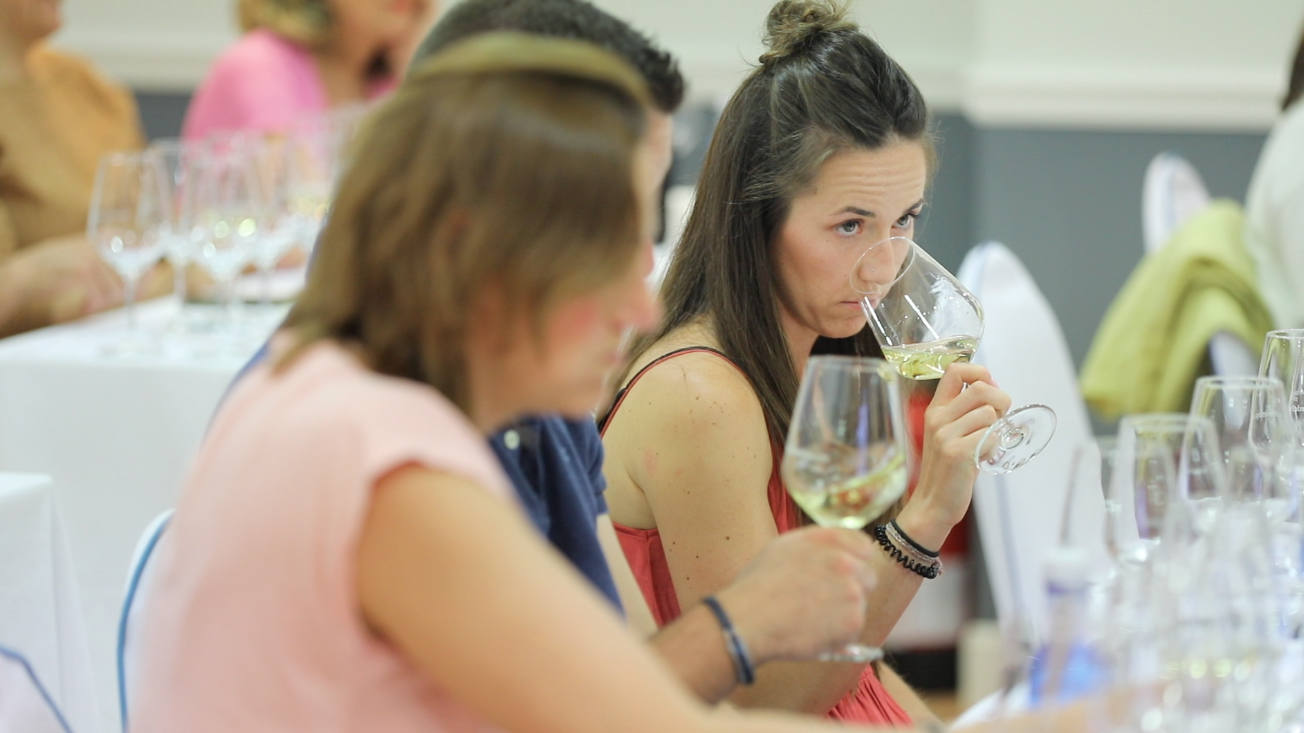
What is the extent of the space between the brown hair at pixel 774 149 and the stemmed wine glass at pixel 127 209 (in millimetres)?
1259

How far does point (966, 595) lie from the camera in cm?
405

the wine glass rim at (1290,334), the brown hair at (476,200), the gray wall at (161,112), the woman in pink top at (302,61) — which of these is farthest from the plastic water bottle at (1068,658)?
the gray wall at (161,112)

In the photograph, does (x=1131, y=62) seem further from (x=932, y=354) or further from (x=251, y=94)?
(x=932, y=354)

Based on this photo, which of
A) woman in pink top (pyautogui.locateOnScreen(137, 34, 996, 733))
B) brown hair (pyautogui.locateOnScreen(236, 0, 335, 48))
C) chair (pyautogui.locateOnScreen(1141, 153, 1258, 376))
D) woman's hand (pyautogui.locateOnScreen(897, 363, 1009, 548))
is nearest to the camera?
woman in pink top (pyautogui.locateOnScreen(137, 34, 996, 733))

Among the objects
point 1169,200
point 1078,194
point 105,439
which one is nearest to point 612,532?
point 105,439

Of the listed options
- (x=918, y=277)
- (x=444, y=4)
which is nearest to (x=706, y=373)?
(x=918, y=277)

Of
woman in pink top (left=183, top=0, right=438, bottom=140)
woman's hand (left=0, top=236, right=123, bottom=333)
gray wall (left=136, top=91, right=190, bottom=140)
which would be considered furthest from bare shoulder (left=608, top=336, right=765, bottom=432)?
gray wall (left=136, top=91, right=190, bottom=140)

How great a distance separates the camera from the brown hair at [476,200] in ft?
2.84

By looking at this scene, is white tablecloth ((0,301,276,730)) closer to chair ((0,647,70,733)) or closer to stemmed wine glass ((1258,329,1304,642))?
chair ((0,647,70,733))

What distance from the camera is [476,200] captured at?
87 centimetres

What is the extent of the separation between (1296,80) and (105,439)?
237cm

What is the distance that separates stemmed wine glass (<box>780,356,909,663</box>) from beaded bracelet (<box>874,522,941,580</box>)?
0.36 meters

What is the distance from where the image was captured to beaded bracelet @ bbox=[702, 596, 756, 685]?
106cm

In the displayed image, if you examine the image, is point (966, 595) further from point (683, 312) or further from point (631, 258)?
point (631, 258)
